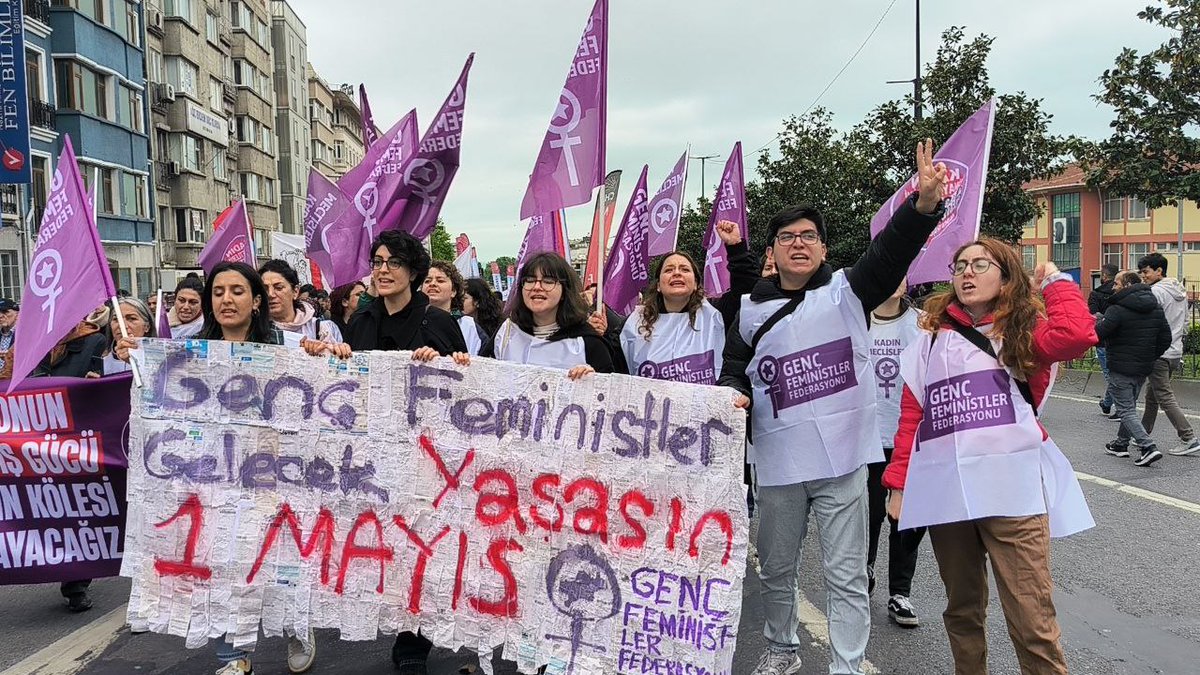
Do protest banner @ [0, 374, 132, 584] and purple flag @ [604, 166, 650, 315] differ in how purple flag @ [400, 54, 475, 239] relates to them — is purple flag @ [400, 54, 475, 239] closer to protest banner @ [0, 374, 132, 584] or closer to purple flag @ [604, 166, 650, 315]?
purple flag @ [604, 166, 650, 315]

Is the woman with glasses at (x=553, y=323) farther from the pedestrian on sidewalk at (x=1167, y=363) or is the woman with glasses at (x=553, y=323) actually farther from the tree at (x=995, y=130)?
the tree at (x=995, y=130)

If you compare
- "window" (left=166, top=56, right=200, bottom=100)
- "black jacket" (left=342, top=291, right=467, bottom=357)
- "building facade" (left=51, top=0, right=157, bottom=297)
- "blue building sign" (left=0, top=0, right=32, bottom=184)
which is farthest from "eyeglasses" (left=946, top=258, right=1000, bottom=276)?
"window" (left=166, top=56, right=200, bottom=100)

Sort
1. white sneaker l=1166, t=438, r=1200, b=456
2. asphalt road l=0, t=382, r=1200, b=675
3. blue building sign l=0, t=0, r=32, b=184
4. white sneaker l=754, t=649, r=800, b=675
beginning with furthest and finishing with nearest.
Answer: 1. blue building sign l=0, t=0, r=32, b=184
2. white sneaker l=1166, t=438, r=1200, b=456
3. asphalt road l=0, t=382, r=1200, b=675
4. white sneaker l=754, t=649, r=800, b=675

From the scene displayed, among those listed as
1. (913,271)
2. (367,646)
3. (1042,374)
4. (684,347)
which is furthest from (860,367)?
(367,646)

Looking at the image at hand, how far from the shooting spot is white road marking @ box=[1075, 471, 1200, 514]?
6336mm

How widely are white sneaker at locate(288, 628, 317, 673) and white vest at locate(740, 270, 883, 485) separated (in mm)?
2162

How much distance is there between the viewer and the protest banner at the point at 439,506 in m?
3.25

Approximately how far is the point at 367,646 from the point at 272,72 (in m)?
50.2

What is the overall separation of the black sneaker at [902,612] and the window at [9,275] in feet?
75.5

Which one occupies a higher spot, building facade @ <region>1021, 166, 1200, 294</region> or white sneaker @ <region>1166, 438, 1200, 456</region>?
building facade @ <region>1021, 166, 1200, 294</region>

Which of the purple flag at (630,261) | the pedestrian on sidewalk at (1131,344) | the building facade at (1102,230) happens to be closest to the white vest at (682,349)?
the purple flag at (630,261)

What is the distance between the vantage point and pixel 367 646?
160 inches

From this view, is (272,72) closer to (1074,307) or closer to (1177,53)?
(1177,53)

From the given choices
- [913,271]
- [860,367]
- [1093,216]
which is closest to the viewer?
[860,367]
